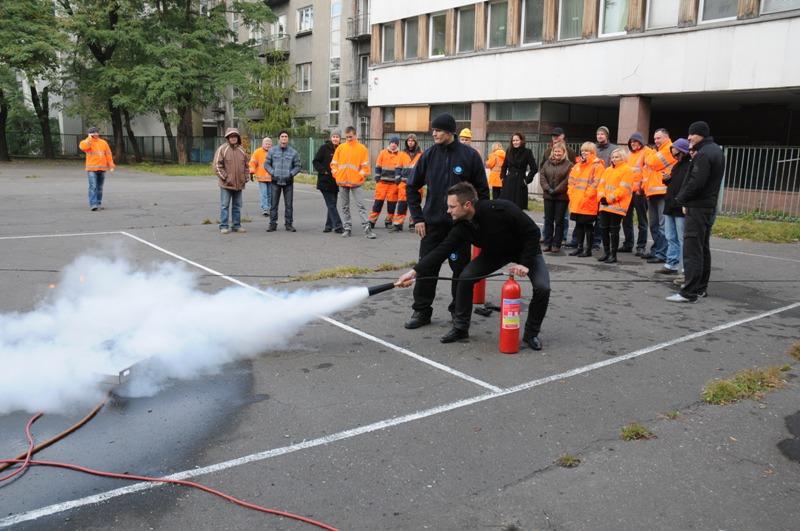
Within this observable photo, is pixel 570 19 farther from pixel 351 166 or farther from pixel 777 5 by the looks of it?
pixel 351 166

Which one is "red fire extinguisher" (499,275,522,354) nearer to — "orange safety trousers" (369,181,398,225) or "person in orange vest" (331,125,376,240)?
A: "person in orange vest" (331,125,376,240)

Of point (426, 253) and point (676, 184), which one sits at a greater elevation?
point (676, 184)

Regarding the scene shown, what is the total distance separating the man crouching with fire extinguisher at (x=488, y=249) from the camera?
6.08 m

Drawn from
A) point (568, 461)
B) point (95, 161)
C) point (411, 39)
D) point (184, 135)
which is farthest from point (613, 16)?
point (184, 135)

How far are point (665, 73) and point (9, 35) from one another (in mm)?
33220

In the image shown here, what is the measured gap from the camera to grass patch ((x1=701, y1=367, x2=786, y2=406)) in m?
5.14

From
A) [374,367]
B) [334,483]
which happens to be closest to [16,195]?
[374,367]

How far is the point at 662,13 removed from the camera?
22250mm

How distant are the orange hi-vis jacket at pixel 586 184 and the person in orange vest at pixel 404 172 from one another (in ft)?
11.8

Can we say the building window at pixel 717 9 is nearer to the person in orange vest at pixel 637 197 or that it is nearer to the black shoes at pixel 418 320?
the person in orange vest at pixel 637 197

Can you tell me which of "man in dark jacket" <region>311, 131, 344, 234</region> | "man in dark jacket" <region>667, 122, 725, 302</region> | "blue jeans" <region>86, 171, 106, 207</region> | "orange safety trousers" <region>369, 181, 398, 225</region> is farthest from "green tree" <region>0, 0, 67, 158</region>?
"man in dark jacket" <region>667, 122, 725, 302</region>

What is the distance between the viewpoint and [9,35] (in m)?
35.3

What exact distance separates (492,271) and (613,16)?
813 inches

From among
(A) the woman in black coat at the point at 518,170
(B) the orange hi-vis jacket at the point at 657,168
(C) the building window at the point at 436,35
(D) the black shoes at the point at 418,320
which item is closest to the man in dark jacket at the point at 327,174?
(A) the woman in black coat at the point at 518,170
